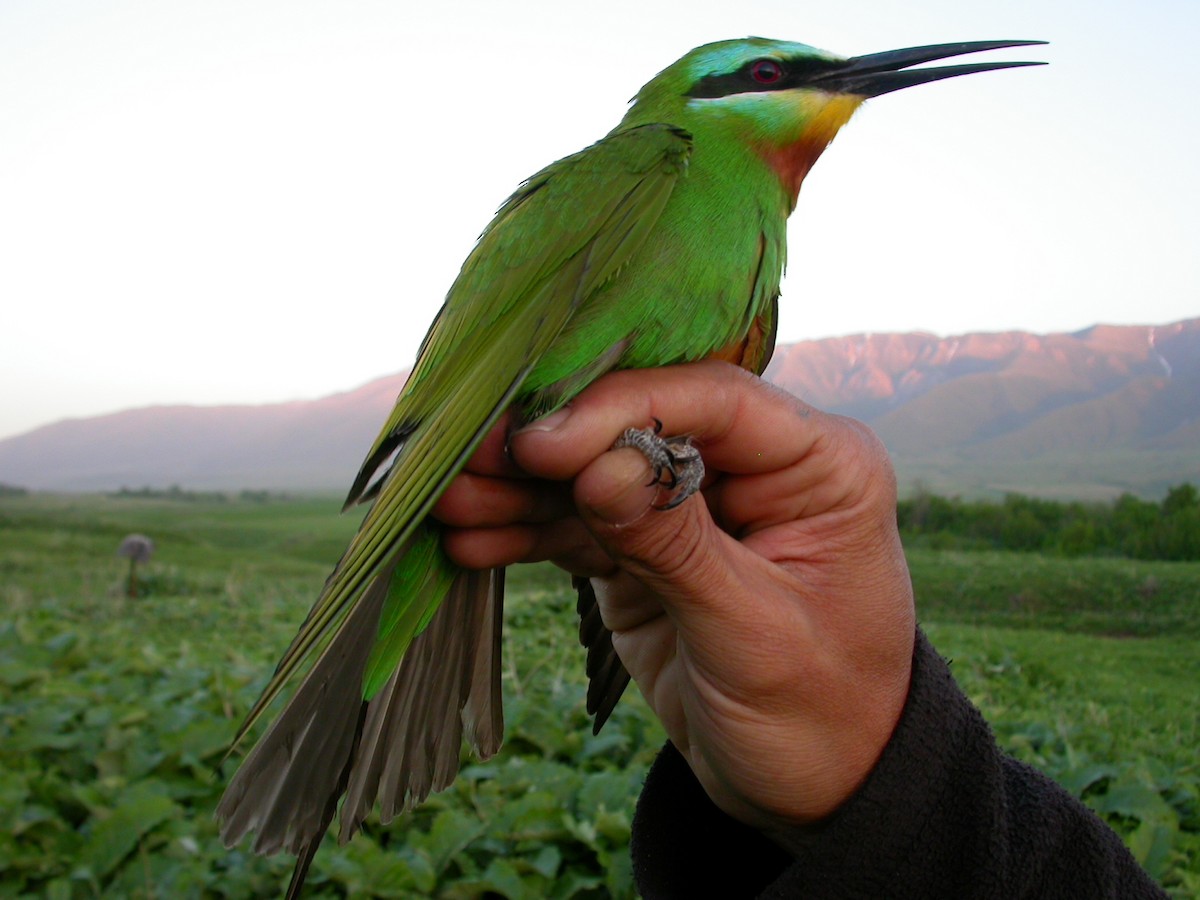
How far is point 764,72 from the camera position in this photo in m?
2.69

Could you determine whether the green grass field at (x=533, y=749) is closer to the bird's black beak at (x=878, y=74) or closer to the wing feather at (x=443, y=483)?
the wing feather at (x=443, y=483)

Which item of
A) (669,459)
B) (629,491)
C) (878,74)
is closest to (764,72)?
(878,74)

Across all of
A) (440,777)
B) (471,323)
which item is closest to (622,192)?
(471,323)

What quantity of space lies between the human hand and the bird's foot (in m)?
0.02

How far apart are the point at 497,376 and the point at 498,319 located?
1.08ft

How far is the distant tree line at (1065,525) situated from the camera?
A: 3838 millimetres

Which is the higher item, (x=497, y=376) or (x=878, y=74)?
(x=878, y=74)

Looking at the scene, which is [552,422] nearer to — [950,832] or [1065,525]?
[950,832]

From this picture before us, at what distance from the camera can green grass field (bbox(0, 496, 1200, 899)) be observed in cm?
298

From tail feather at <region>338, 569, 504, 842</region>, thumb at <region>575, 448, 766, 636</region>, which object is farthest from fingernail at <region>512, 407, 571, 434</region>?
tail feather at <region>338, 569, 504, 842</region>

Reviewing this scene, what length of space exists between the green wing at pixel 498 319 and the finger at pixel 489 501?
0.12m

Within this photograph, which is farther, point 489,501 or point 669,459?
point 489,501

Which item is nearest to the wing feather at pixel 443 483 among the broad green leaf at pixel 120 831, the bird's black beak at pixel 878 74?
the bird's black beak at pixel 878 74

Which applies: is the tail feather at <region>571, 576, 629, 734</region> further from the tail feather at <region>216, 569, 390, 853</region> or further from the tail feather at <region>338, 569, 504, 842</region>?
the tail feather at <region>216, 569, 390, 853</region>
